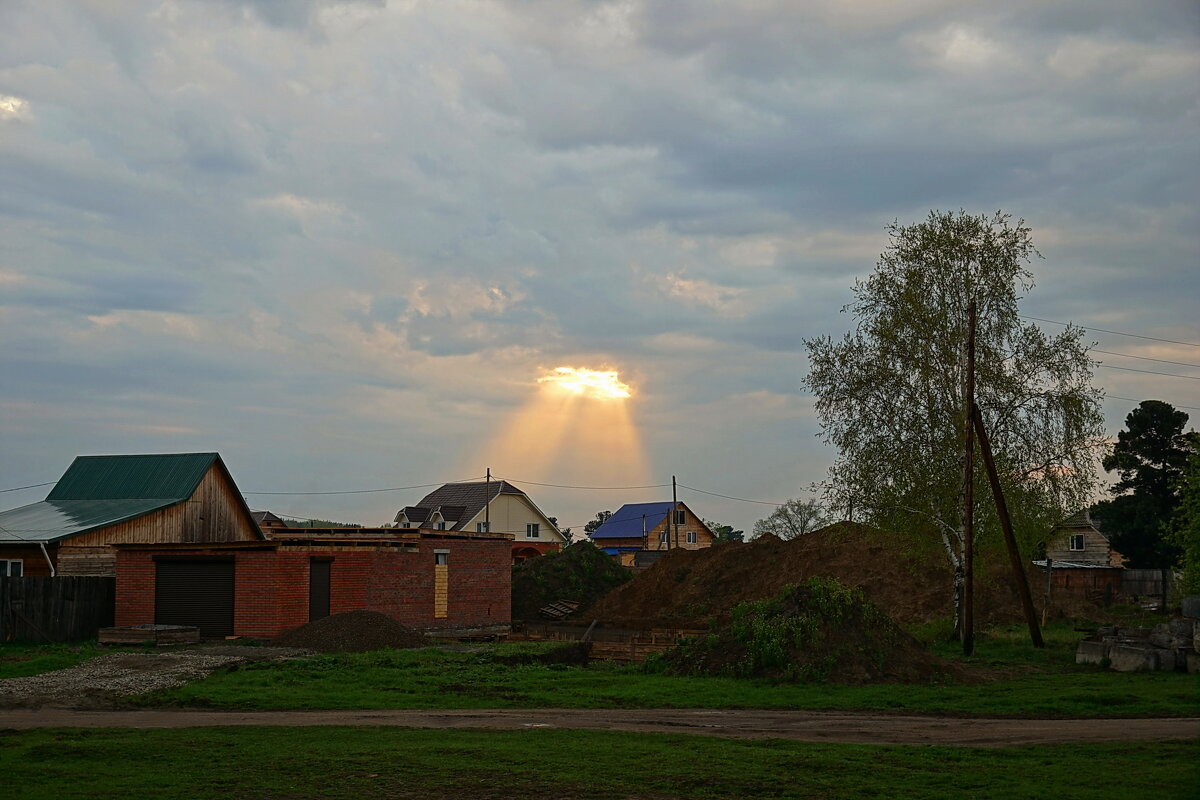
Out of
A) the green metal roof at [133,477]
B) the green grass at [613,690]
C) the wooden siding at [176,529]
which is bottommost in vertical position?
the green grass at [613,690]

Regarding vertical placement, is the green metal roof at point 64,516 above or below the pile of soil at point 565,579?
above

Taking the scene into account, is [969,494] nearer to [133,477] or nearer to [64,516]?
[64,516]

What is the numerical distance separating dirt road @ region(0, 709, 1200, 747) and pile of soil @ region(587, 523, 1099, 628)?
2095 cm

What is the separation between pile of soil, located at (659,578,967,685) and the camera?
1021 inches

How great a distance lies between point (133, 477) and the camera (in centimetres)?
4794

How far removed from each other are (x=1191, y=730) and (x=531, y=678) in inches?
576

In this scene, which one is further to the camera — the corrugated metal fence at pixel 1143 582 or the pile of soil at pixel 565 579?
the pile of soil at pixel 565 579

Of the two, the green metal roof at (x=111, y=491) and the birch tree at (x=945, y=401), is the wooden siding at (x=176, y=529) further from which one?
the birch tree at (x=945, y=401)

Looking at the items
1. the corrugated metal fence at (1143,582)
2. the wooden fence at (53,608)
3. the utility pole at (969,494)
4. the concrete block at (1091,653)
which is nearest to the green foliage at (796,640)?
the utility pole at (969,494)

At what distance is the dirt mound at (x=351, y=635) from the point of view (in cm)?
3181

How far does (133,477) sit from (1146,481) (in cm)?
5606

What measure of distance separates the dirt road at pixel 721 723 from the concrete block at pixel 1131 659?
8.13 m

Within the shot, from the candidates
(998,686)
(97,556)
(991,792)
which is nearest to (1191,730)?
(998,686)

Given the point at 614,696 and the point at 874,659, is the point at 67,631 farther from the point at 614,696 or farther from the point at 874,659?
the point at 874,659
